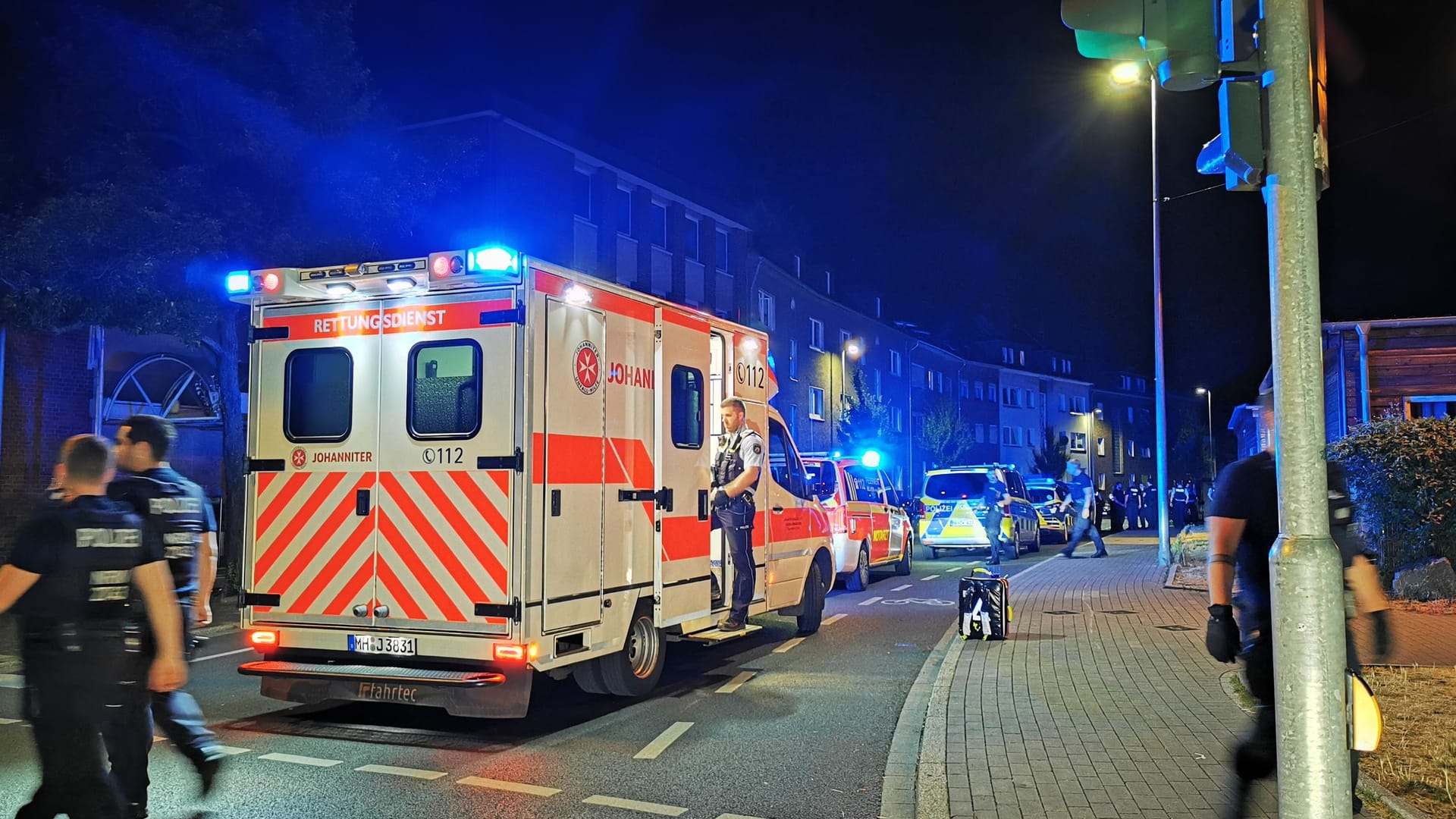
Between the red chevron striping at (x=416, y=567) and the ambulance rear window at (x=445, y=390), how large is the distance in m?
0.48

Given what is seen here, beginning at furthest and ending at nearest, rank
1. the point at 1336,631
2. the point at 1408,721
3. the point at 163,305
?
1. the point at 163,305
2. the point at 1408,721
3. the point at 1336,631

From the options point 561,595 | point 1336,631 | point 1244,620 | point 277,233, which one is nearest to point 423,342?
point 561,595

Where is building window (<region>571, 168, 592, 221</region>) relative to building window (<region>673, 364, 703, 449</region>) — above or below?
above

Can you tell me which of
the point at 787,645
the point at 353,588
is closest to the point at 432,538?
the point at 353,588

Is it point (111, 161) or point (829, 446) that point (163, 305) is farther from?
point (829, 446)

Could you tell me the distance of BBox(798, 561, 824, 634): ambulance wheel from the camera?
11.8 metres

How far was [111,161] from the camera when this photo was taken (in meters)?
13.6

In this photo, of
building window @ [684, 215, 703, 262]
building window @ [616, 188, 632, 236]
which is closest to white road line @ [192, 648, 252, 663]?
building window @ [616, 188, 632, 236]

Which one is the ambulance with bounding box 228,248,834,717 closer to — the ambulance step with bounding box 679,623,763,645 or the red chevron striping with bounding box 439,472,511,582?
the red chevron striping with bounding box 439,472,511,582

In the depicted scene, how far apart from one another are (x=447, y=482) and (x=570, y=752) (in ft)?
6.23

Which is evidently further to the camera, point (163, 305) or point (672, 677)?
point (163, 305)

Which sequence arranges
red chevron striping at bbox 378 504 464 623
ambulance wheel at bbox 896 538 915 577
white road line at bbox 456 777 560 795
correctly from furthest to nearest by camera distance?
ambulance wheel at bbox 896 538 915 577
red chevron striping at bbox 378 504 464 623
white road line at bbox 456 777 560 795

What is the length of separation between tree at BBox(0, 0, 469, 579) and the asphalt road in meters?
5.80

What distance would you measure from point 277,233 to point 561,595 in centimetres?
939
